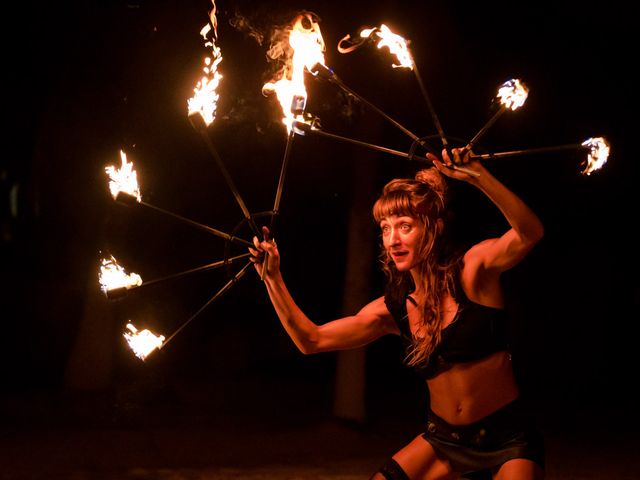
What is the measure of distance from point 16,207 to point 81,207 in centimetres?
2475

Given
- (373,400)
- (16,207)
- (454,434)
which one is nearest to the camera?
(454,434)

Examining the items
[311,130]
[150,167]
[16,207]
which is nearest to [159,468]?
[150,167]

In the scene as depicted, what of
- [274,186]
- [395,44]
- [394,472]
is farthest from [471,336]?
[274,186]

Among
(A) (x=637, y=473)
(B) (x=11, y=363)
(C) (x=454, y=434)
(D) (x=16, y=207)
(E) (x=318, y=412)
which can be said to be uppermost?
(D) (x=16, y=207)

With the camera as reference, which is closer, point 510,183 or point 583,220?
point 510,183

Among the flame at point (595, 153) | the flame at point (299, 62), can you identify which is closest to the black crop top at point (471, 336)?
the flame at point (595, 153)

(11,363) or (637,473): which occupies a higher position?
(11,363)

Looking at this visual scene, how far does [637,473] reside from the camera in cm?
804

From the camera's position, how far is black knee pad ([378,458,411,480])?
4.02 meters

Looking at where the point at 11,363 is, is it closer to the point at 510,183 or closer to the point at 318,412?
the point at 318,412

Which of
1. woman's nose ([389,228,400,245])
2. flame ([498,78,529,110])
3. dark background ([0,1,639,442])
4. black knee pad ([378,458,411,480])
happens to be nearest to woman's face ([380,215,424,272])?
woman's nose ([389,228,400,245])

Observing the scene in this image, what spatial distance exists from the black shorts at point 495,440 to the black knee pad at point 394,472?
269 mm

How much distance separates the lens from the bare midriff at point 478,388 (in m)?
3.85

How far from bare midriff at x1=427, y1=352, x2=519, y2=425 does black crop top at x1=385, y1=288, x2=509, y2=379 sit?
0.15ft
